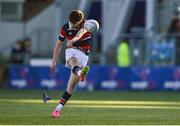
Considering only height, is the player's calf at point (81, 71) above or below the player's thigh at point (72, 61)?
below

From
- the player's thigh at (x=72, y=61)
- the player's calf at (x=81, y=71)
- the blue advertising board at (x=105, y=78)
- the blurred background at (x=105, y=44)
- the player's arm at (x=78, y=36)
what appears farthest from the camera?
Result: the blurred background at (x=105, y=44)

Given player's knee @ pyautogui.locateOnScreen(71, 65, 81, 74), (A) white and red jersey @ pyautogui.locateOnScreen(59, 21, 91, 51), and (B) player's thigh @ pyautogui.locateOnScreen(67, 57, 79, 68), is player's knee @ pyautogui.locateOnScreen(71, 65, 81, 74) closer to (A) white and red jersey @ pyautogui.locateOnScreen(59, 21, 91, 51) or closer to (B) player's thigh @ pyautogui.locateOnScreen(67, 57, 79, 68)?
(B) player's thigh @ pyautogui.locateOnScreen(67, 57, 79, 68)

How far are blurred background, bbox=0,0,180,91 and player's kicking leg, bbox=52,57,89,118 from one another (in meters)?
16.0

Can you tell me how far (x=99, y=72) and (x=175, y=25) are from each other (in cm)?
673

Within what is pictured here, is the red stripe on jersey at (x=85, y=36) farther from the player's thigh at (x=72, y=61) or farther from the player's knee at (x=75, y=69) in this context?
the player's knee at (x=75, y=69)

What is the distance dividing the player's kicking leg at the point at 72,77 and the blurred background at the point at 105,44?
16012 mm

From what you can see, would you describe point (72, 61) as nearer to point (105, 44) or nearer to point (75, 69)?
point (75, 69)

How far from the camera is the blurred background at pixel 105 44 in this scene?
33219mm

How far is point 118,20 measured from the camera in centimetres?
4025

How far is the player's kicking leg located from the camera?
16281mm


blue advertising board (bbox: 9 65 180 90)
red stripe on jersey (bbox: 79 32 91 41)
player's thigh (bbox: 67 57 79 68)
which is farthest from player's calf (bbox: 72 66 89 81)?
blue advertising board (bbox: 9 65 180 90)

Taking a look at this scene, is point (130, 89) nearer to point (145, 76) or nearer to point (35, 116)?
point (145, 76)

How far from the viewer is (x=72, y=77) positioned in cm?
1656

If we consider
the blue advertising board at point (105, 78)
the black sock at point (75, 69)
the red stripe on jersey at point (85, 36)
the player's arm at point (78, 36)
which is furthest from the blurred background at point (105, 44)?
the black sock at point (75, 69)
